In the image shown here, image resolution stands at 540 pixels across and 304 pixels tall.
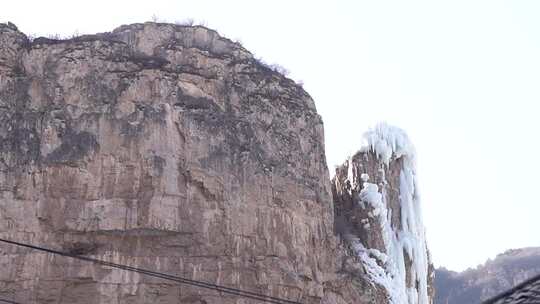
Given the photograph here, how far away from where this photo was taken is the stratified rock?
18.6 meters

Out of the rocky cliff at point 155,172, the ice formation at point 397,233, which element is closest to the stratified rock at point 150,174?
the rocky cliff at point 155,172

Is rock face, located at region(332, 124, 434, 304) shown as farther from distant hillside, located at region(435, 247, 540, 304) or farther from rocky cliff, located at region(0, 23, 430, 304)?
distant hillside, located at region(435, 247, 540, 304)

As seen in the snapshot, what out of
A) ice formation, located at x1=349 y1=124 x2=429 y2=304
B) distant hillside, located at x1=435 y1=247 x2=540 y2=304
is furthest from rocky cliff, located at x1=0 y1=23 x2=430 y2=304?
distant hillside, located at x1=435 y1=247 x2=540 y2=304

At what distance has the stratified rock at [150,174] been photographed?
18594 millimetres

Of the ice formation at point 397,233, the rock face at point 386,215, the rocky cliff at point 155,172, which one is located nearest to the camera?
the rocky cliff at point 155,172

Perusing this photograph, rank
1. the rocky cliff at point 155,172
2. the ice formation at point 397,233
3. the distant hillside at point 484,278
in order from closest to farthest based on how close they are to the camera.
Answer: the rocky cliff at point 155,172, the ice formation at point 397,233, the distant hillside at point 484,278

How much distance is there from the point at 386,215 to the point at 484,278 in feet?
133

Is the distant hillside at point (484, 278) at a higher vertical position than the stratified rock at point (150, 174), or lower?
higher

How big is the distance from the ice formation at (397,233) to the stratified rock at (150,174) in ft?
11.1

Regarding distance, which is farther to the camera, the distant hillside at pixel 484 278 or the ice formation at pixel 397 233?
the distant hillside at pixel 484 278

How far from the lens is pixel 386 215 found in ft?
85.5

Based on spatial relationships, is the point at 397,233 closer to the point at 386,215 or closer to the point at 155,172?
the point at 386,215

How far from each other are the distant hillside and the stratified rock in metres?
37.5

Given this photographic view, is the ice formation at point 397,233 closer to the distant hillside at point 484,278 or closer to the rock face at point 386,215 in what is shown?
the rock face at point 386,215
